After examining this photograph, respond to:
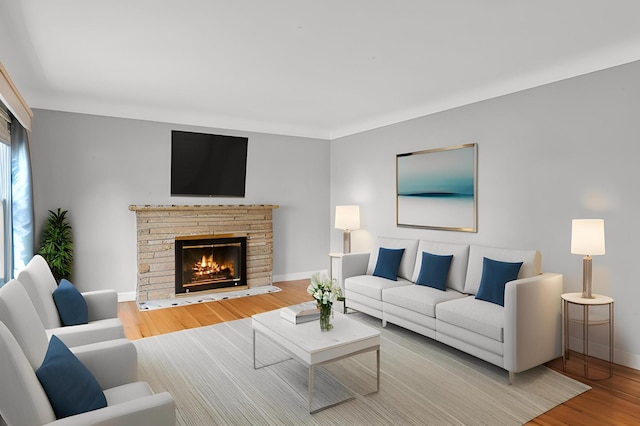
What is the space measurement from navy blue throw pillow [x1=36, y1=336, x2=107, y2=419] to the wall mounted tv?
4.38m

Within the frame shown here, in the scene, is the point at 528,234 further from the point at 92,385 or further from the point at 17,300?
the point at 17,300

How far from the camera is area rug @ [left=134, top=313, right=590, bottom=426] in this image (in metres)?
2.68

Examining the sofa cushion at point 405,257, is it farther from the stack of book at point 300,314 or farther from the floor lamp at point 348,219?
the stack of book at point 300,314

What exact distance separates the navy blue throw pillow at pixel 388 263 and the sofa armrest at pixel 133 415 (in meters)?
3.51

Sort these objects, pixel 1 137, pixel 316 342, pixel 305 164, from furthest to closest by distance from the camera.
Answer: pixel 305 164 < pixel 1 137 < pixel 316 342

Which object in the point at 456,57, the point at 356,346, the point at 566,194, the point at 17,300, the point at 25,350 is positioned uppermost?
the point at 456,57

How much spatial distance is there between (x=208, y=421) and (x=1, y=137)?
3199mm

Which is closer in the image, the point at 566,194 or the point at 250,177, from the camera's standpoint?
the point at 566,194

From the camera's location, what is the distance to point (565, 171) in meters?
3.87

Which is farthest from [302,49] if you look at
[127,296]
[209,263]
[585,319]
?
[127,296]

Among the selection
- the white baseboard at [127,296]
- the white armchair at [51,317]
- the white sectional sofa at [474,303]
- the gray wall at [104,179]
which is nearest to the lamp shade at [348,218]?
the white sectional sofa at [474,303]

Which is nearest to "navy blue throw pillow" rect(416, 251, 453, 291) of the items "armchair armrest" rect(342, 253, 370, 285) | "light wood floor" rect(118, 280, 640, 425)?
"armchair armrest" rect(342, 253, 370, 285)

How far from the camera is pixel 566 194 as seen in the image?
152 inches

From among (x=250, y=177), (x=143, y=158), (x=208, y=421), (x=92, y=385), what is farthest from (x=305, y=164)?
(x=92, y=385)
